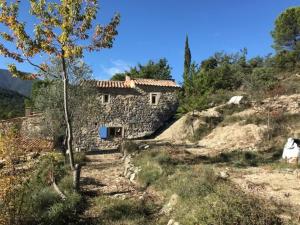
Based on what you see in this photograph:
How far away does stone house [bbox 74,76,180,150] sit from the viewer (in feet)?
84.9

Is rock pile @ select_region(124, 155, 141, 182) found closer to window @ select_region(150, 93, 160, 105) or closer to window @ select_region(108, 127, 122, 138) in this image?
window @ select_region(108, 127, 122, 138)

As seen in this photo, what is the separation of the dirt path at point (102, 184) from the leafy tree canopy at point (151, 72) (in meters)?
26.2

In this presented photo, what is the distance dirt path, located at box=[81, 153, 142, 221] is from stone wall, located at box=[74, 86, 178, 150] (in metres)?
6.51

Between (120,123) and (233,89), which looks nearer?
(120,123)

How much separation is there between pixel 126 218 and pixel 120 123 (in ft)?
58.1

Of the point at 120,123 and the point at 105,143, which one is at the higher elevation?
the point at 120,123

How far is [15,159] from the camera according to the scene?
910 centimetres

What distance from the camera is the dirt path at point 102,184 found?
11.2 metres

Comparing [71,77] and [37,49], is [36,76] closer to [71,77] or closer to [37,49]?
[37,49]

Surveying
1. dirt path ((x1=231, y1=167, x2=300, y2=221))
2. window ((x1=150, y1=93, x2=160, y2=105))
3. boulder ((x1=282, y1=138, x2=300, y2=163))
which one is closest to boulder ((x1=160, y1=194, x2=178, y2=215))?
dirt path ((x1=231, y1=167, x2=300, y2=221))

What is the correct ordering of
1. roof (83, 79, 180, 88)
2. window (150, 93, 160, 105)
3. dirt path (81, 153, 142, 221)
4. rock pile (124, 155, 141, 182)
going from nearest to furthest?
1. dirt path (81, 153, 142, 221)
2. rock pile (124, 155, 141, 182)
3. roof (83, 79, 180, 88)
4. window (150, 93, 160, 105)

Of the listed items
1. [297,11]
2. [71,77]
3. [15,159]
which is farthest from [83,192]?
[297,11]

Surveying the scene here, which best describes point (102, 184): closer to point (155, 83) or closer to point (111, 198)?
point (111, 198)

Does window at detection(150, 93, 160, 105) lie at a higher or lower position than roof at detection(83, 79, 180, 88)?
lower
